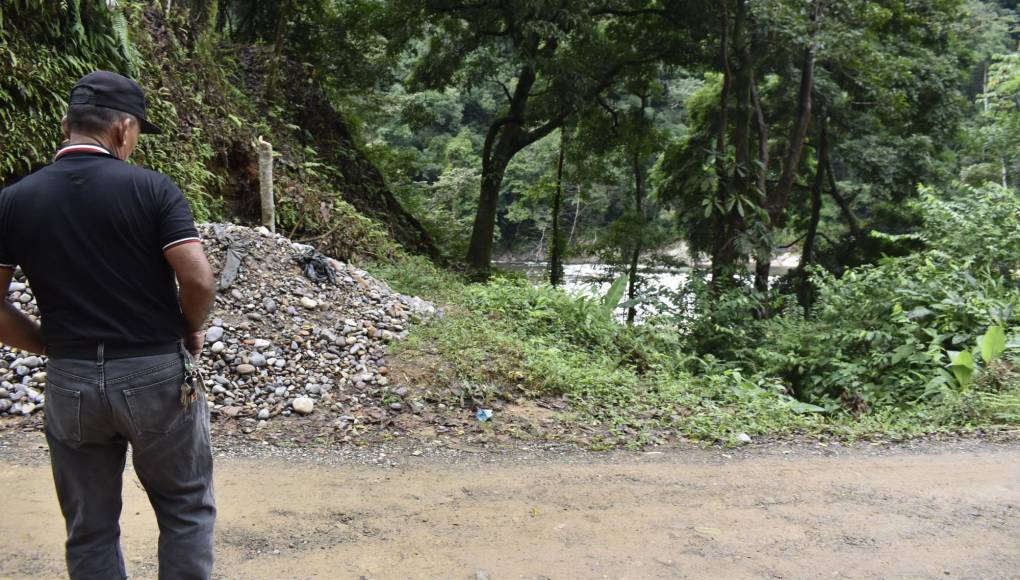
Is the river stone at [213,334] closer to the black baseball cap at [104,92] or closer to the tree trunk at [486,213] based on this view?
the black baseball cap at [104,92]

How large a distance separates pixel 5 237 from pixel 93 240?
0.33 metres

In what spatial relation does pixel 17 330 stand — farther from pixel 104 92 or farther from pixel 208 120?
pixel 208 120

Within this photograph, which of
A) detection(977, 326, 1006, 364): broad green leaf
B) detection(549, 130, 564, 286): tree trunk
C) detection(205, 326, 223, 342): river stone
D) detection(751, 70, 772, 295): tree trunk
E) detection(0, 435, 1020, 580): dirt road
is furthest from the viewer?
detection(549, 130, 564, 286): tree trunk

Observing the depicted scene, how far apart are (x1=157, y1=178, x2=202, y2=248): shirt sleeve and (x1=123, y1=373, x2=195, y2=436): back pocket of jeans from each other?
465mm

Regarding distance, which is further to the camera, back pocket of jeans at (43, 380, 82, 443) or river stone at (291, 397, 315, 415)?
river stone at (291, 397, 315, 415)

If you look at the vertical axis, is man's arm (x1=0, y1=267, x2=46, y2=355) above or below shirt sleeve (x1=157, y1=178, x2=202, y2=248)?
below

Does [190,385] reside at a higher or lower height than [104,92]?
lower

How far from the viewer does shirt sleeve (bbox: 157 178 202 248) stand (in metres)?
2.27

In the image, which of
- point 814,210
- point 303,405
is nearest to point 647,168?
point 814,210

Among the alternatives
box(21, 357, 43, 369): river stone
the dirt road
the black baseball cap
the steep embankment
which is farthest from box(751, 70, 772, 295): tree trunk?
the black baseball cap

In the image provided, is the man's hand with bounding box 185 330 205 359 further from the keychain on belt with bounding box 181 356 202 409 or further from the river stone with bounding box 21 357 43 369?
the river stone with bounding box 21 357 43 369

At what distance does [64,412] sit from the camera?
229cm

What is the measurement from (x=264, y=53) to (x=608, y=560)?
42.6ft

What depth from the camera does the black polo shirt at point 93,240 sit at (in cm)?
222
